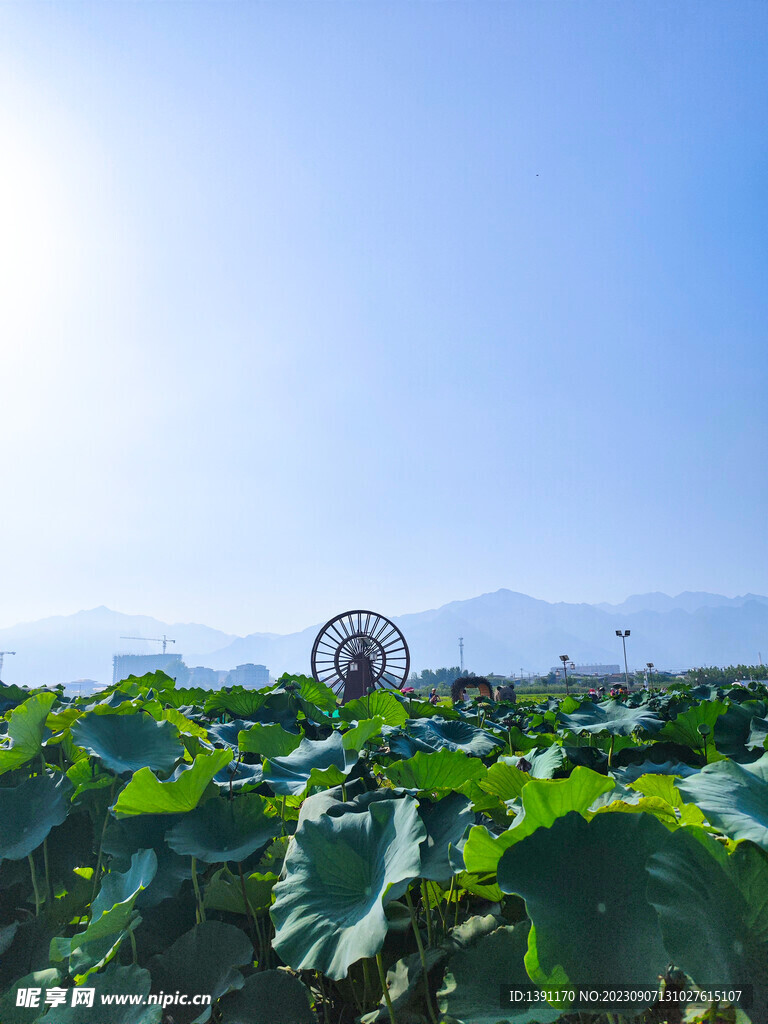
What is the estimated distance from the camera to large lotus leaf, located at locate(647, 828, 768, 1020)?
704 millimetres

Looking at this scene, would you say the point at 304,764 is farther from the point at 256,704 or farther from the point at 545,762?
the point at 256,704

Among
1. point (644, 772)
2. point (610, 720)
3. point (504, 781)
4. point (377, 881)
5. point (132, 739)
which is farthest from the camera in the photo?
point (610, 720)

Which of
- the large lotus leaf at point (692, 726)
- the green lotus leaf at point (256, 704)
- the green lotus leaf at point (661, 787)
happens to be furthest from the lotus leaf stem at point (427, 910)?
the green lotus leaf at point (256, 704)

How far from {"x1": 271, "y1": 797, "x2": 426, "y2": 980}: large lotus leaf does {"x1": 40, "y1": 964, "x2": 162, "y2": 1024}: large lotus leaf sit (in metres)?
0.26

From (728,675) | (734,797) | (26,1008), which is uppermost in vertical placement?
(734,797)

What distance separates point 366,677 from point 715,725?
17534mm

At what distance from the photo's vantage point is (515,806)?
1.05 m

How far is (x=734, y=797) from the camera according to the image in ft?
2.98

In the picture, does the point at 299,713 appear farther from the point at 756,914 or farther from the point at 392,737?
the point at 756,914

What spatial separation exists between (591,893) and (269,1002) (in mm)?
678

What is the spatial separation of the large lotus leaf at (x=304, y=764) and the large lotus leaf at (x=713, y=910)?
844 millimetres

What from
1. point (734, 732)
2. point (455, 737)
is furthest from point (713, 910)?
point (734, 732)

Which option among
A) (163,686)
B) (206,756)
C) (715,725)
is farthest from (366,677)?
(206,756)

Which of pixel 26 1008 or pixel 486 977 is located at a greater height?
pixel 486 977
